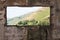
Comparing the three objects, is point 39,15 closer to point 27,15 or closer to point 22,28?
point 27,15

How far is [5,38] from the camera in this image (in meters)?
2.88

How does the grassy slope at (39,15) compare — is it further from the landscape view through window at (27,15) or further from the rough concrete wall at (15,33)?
the rough concrete wall at (15,33)

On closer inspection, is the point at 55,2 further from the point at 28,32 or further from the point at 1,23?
the point at 1,23

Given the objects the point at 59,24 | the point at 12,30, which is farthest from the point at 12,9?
the point at 59,24

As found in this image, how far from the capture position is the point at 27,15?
9.41 ft

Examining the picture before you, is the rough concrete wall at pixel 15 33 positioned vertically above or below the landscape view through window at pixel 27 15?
below

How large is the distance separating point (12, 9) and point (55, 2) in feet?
2.16

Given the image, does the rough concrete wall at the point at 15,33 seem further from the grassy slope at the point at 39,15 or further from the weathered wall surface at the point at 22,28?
the grassy slope at the point at 39,15

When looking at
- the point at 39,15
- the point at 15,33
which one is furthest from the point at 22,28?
the point at 39,15

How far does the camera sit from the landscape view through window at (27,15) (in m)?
2.86

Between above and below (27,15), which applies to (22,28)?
below

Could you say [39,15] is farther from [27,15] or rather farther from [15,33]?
[15,33]

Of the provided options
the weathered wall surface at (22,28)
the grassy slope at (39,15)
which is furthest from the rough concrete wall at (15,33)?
the grassy slope at (39,15)

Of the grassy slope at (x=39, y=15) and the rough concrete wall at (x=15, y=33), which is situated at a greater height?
the grassy slope at (x=39, y=15)
